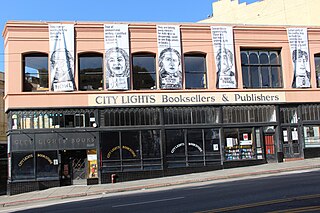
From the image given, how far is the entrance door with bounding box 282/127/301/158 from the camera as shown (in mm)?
24391

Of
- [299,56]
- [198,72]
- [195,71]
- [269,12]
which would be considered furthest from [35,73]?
[269,12]

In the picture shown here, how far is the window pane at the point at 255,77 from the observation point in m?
24.6

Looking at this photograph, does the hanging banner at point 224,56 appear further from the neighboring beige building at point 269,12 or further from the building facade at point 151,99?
the neighboring beige building at point 269,12

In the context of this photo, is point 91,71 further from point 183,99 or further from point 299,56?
point 299,56

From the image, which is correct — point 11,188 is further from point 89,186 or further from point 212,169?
point 212,169

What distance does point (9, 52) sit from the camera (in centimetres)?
2195

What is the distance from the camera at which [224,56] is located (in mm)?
24062

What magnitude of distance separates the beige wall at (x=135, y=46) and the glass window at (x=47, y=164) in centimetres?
271

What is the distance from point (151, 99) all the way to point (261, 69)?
7.51 meters

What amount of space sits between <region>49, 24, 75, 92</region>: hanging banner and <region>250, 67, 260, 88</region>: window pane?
36.1ft

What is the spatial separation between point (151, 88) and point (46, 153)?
276 inches

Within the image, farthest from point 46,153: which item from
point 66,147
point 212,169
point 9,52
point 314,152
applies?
point 314,152

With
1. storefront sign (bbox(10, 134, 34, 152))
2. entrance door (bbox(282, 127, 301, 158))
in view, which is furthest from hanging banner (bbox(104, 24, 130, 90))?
entrance door (bbox(282, 127, 301, 158))

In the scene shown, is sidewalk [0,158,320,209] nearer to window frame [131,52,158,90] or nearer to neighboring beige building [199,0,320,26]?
window frame [131,52,158,90]
